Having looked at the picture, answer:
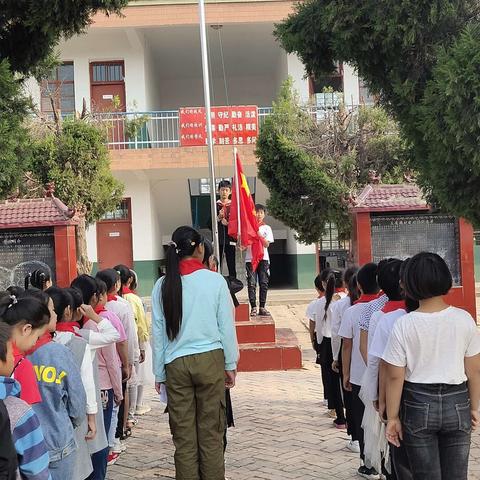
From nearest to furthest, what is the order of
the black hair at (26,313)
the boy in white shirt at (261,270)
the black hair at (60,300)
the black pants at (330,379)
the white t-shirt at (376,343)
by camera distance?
1. the black hair at (26,313)
2. the white t-shirt at (376,343)
3. the black hair at (60,300)
4. the black pants at (330,379)
5. the boy in white shirt at (261,270)

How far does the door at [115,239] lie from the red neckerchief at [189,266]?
1617 cm

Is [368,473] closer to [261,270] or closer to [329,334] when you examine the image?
[329,334]

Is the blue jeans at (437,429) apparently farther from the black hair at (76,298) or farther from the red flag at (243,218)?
the red flag at (243,218)

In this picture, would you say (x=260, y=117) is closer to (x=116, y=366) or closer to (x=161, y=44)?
(x=161, y=44)

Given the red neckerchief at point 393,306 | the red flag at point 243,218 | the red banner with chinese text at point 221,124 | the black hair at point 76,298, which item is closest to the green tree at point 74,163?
the red banner with chinese text at point 221,124

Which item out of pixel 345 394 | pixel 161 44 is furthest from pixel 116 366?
pixel 161 44

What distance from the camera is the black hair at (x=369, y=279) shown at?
464 centimetres

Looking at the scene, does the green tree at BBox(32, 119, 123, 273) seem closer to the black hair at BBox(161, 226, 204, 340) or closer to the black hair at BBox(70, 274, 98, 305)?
the black hair at BBox(70, 274, 98, 305)

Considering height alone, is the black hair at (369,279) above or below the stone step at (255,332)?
above

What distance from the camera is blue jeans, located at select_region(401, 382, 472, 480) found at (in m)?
3.16

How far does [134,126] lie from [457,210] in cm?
1520

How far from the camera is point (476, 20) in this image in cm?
386

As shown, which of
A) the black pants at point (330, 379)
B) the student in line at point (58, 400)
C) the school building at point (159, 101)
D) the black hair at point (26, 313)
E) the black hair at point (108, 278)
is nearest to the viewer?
the black hair at point (26, 313)

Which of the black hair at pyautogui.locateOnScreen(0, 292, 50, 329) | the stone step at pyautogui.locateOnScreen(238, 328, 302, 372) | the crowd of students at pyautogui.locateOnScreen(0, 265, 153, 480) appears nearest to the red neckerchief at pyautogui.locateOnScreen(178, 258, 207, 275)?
the crowd of students at pyautogui.locateOnScreen(0, 265, 153, 480)
